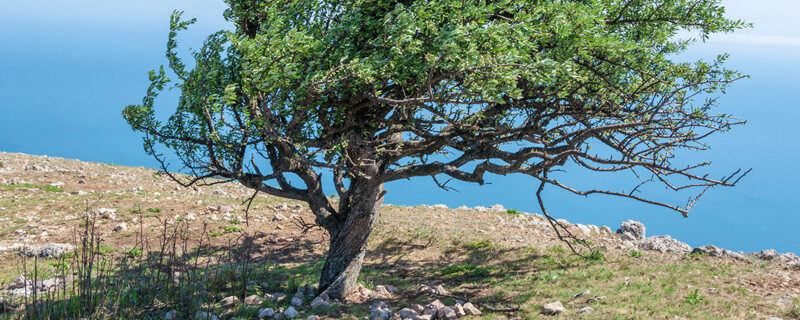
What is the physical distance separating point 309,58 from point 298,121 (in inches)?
47.2

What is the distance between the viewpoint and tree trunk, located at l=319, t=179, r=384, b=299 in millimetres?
11555

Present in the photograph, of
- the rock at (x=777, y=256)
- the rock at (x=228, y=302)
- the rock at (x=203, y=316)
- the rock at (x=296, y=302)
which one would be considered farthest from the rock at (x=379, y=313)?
the rock at (x=777, y=256)

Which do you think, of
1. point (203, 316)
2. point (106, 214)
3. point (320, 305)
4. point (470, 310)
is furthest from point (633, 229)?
point (106, 214)

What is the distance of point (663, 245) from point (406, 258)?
796 cm

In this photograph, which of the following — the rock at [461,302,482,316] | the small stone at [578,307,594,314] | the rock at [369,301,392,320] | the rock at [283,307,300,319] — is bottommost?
the small stone at [578,307,594,314]

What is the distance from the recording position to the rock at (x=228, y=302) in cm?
1058

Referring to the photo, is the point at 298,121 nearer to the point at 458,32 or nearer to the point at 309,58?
the point at 309,58

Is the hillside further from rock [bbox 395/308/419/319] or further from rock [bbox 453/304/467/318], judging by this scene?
rock [bbox 453/304/467/318]

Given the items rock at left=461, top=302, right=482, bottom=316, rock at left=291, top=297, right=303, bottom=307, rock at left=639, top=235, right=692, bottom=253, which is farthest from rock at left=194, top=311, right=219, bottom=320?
rock at left=639, top=235, right=692, bottom=253

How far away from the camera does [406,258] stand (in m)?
15.4

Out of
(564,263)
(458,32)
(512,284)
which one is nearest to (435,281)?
(512,284)

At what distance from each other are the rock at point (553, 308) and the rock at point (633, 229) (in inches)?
367

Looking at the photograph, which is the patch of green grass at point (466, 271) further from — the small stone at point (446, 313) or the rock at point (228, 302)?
the rock at point (228, 302)

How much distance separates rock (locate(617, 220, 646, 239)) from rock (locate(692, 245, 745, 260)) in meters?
3.39
